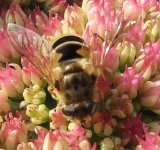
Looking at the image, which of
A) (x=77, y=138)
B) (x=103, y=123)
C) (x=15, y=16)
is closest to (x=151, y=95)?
(x=103, y=123)

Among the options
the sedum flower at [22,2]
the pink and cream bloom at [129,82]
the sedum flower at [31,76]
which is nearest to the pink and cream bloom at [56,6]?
the sedum flower at [22,2]

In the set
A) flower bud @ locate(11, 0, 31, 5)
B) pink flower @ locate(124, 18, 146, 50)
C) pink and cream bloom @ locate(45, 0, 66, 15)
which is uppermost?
flower bud @ locate(11, 0, 31, 5)

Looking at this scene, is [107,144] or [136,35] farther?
[136,35]

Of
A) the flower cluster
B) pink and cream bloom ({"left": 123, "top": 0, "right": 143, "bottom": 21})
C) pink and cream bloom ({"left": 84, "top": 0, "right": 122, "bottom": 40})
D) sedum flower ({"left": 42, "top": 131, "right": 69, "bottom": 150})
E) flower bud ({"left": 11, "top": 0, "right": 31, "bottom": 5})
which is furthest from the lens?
flower bud ({"left": 11, "top": 0, "right": 31, "bottom": 5})

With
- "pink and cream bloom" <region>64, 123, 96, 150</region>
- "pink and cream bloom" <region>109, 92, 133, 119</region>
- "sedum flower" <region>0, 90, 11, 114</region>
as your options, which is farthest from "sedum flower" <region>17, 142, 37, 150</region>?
"pink and cream bloom" <region>109, 92, 133, 119</region>

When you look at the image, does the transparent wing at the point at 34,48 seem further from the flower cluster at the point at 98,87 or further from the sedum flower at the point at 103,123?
the sedum flower at the point at 103,123

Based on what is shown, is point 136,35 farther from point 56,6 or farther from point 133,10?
point 56,6

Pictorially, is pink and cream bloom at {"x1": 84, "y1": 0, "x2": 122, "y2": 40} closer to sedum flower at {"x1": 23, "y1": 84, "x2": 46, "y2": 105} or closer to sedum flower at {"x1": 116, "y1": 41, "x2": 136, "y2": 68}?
sedum flower at {"x1": 116, "y1": 41, "x2": 136, "y2": 68}
